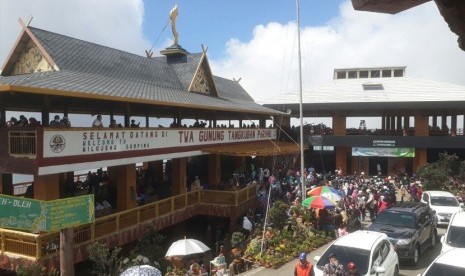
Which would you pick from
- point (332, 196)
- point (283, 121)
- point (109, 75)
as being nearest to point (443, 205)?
point (332, 196)

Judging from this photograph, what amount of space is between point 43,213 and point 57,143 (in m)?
3.12

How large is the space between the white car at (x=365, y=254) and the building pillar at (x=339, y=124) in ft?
84.0

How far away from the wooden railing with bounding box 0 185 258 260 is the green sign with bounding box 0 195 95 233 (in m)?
0.84

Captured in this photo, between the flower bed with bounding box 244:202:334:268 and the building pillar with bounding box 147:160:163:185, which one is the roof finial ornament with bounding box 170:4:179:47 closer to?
the building pillar with bounding box 147:160:163:185

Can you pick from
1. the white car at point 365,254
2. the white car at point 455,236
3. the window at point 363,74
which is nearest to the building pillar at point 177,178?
the white car at point 365,254

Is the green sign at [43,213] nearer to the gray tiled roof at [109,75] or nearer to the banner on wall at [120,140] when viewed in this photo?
the banner on wall at [120,140]

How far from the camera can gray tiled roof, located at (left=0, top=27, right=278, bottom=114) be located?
14298mm

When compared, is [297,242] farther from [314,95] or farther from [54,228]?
[314,95]

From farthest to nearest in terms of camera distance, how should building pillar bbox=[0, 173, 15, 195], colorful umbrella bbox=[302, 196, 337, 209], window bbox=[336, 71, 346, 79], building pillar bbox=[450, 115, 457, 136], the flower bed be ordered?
window bbox=[336, 71, 346, 79] → building pillar bbox=[450, 115, 457, 136] → colorful umbrella bbox=[302, 196, 337, 209] → building pillar bbox=[0, 173, 15, 195] → the flower bed

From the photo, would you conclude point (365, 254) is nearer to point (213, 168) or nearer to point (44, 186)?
point (44, 186)

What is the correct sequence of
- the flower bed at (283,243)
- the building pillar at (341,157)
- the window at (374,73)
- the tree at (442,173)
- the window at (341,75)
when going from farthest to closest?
the window at (341,75) < the window at (374,73) < the building pillar at (341,157) < the tree at (442,173) < the flower bed at (283,243)

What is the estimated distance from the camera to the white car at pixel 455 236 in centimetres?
1255

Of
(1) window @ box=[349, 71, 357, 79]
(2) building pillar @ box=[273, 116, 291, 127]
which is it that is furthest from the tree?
(1) window @ box=[349, 71, 357, 79]

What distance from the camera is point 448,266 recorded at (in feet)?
30.2
